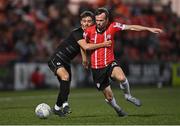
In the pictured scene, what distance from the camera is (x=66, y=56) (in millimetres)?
14242

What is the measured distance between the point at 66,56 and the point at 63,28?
55.1 feet

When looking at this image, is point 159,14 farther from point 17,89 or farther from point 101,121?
point 101,121

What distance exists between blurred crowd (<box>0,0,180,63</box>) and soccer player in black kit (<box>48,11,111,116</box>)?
12851 millimetres

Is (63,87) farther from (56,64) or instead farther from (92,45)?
(92,45)

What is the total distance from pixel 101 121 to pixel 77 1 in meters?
22.6

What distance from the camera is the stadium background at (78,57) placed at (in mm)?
25859

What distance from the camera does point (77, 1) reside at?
35219 mm

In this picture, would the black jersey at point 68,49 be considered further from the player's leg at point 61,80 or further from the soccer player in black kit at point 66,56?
the player's leg at point 61,80

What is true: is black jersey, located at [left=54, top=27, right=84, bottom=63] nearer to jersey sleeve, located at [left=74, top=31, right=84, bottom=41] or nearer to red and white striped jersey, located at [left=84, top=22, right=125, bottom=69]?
jersey sleeve, located at [left=74, top=31, right=84, bottom=41]

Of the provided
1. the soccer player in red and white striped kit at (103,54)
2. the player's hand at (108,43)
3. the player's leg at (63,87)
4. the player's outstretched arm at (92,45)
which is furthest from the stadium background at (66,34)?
the player's hand at (108,43)

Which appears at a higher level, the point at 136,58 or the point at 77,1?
the point at 77,1

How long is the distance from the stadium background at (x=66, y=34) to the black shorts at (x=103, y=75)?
514 inches

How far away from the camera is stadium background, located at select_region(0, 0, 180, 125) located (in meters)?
25.9

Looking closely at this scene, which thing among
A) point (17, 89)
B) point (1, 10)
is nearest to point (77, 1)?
point (1, 10)
